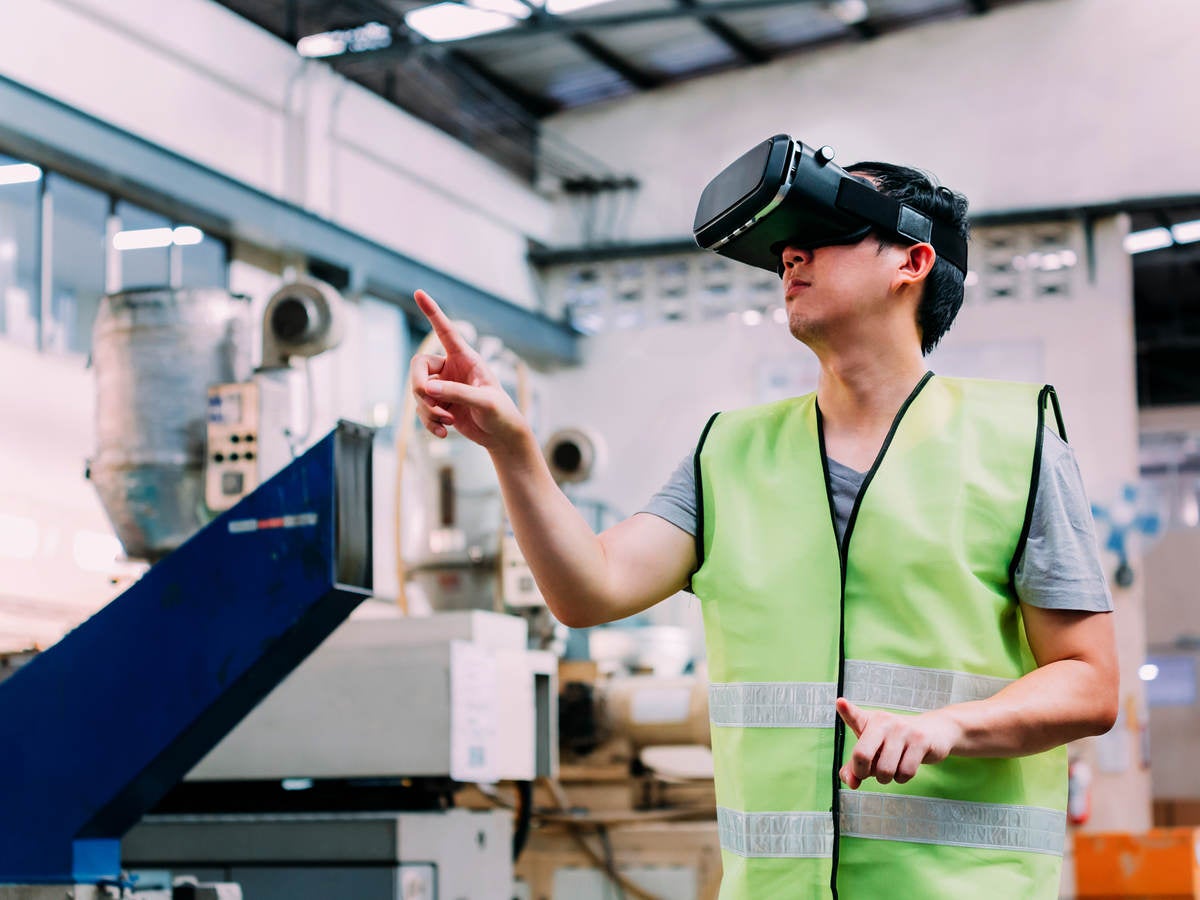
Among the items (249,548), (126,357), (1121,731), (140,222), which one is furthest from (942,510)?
(1121,731)

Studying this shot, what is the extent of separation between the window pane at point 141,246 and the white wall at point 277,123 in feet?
1.32

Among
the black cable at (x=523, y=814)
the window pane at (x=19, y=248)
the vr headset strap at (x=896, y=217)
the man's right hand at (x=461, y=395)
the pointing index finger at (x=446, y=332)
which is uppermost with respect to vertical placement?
the window pane at (x=19, y=248)

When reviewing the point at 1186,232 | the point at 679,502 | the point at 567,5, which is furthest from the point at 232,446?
the point at 1186,232

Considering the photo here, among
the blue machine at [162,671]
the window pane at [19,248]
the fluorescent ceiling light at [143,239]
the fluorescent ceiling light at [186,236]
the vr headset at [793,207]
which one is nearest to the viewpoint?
the vr headset at [793,207]

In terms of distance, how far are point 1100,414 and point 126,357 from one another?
8774 mm

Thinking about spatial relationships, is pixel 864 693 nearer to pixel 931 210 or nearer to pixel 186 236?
pixel 931 210

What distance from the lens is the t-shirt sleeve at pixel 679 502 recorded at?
1647 millimetres

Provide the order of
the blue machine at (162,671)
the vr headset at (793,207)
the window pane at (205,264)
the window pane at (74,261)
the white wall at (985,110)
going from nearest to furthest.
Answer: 1. the vr headset at (793,207)
2. the blue machine at (162,671)
3. the window pane at (74,261)
4. the window pane at (205,264)
5. the white wall at (985,110)

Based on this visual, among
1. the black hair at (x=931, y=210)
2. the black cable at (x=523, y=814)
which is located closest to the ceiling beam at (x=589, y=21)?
the black cable at (x=523, y=814)

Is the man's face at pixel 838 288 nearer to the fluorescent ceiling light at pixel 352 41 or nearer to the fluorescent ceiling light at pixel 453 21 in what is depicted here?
the fluorescent ceiling light at pixel 352 41

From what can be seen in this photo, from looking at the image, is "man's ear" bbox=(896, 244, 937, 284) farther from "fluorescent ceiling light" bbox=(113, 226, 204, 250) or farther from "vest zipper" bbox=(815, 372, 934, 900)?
"fluorescent ceiling light" bbox=(113, 226, 204, 250)

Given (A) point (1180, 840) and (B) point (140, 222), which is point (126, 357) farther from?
(A) point (1180, 840)

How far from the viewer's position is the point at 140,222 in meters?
8.38

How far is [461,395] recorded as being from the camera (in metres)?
1.36
